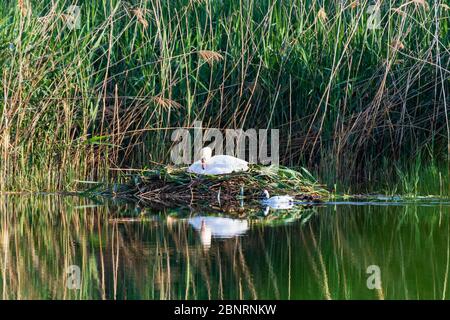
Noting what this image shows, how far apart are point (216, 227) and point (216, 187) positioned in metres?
1.71

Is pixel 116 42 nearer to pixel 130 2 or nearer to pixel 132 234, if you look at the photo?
pixel 130 2

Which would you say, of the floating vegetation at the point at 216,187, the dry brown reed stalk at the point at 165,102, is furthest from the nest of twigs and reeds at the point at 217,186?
the dry brown reed stalk at the point at 165,102

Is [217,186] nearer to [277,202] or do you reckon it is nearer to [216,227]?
[277,202]

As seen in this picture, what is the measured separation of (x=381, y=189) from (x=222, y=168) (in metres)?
1.48

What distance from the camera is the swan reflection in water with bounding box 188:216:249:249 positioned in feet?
19.9

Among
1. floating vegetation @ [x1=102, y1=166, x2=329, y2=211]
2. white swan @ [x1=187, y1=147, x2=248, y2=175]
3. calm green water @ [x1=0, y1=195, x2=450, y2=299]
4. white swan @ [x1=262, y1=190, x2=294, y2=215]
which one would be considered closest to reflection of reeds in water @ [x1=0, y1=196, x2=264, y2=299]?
calm green water @ [x1=0, y1=195, x2=450, y2=299]

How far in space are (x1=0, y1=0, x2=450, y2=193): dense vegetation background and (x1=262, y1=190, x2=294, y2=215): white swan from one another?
3.10 ft

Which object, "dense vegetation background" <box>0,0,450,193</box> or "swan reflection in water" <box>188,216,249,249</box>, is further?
"dense vegetation background" <box>0,0,450,193</box>

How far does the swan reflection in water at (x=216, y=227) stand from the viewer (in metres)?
6.05

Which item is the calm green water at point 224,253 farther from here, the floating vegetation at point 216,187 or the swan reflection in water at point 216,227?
the floating vegetation at point 216,187

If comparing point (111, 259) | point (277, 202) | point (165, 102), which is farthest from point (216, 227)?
point (165, 102)

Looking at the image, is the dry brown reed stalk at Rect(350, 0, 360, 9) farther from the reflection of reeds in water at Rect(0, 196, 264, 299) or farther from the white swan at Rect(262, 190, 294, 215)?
the reflection of reeds in water at Rect(0, 196, 264, 299)

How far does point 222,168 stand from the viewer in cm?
819

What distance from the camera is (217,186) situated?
323 inches
